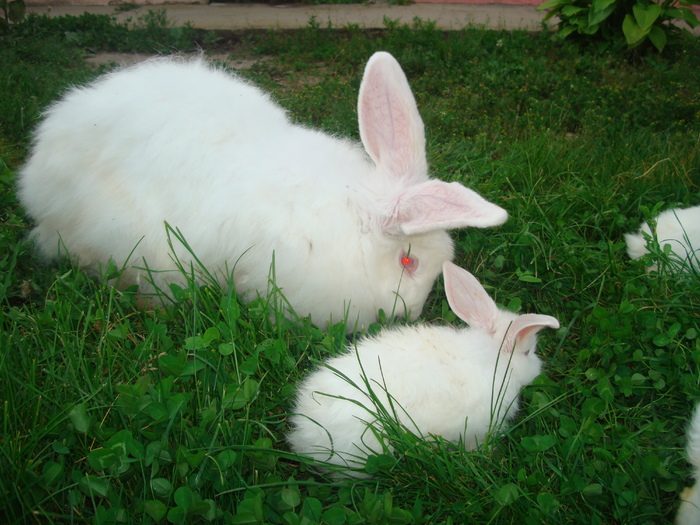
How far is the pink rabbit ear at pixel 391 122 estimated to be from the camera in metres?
2.46

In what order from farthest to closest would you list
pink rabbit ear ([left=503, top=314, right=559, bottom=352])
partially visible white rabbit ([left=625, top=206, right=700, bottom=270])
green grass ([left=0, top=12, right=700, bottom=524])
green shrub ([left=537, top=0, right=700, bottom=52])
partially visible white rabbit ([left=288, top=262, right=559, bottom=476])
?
1. green shrub ([left=537, top=0, right=700, bottom=52])
2. partially visible white rabbit ([left=625, top=206, right=700, bottom=270])
3. pink rabbit ear ([left=503, top=314, right=559, bottom=352])
4. partially visible white rabbit ([left=288, top=262, right=559, bottom=476])
5. green grass ([left=0, top=12, right=700, bottom=524])

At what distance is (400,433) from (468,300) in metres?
0.67

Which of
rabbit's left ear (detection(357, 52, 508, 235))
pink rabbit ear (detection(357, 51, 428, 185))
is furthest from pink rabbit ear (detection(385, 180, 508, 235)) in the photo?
pink rabbit ear (detection(357, 51, 428, 185))

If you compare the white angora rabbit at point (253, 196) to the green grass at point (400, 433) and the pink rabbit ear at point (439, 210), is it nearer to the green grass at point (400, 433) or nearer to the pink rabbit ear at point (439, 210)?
the pink rabbit ear at point (439, 210)

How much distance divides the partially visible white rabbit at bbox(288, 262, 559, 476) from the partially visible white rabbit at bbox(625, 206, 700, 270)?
959 mm

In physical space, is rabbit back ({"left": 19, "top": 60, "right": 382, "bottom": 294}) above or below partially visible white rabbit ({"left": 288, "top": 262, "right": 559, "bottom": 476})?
above

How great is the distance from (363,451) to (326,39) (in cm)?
436

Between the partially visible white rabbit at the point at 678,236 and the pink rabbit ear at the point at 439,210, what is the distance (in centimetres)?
102

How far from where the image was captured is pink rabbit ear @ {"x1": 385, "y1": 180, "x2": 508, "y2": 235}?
223cm

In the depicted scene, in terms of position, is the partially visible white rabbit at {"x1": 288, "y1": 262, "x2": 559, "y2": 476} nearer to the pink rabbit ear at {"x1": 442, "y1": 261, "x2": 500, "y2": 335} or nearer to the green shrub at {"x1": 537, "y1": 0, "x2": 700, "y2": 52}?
the pink rabbit ear at {"x1": 442, "y1": 261, "x2": 500, "y2": 335}

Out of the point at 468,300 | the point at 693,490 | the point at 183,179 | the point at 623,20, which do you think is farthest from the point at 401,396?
the point at 623,20

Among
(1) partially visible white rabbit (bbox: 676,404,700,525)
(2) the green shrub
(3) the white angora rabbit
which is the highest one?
(2) the green shrub

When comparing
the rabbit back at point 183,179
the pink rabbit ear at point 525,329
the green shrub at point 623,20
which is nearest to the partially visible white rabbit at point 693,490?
the pink rabbit ear at point 525,329

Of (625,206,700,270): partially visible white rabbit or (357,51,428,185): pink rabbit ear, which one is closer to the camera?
(357,51,428,185): pink rabbit ear
